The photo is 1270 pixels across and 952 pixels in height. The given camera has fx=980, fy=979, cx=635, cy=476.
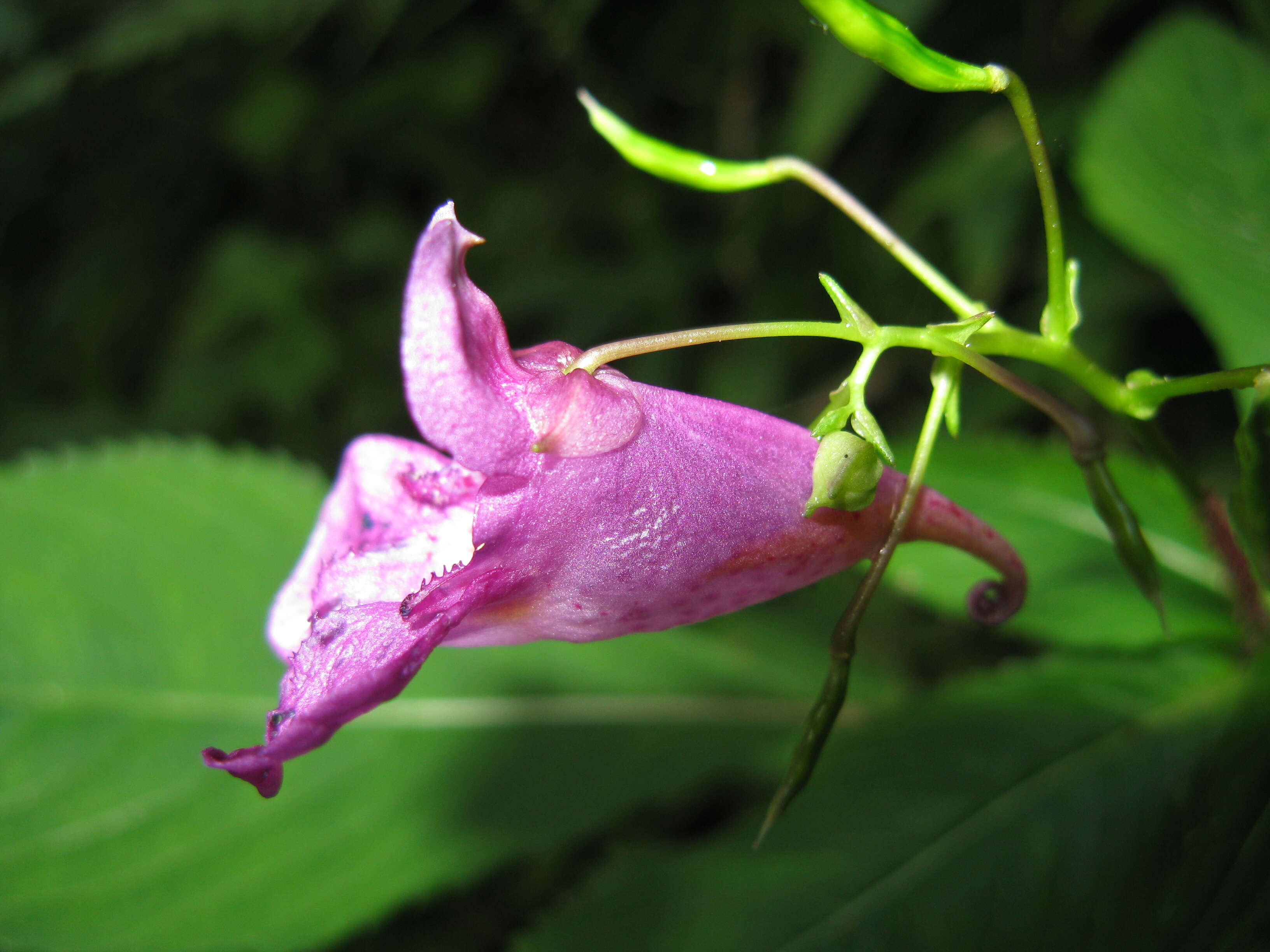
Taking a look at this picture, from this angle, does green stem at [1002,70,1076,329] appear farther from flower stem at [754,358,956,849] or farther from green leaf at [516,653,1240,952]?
green leaf at [516,653,1240,952]

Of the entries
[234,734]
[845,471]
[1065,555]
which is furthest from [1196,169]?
[234,734]

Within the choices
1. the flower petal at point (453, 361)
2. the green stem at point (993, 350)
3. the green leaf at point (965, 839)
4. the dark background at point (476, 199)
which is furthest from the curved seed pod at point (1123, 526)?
the dark background at point (476, 199)

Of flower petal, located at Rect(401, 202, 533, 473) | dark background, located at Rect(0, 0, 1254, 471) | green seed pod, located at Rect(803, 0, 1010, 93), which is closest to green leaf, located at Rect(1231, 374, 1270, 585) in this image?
green seed pod, located at Rect(803, 0, 1010, 93)

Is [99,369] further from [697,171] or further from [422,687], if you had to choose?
[697,171]

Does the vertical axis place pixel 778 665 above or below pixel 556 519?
below

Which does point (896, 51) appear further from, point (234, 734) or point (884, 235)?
point (234, 734)

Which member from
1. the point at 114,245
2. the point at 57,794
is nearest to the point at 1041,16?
the point at 57,794

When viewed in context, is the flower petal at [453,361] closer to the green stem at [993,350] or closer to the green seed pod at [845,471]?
the green stem at [993,350]
